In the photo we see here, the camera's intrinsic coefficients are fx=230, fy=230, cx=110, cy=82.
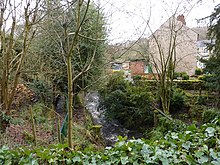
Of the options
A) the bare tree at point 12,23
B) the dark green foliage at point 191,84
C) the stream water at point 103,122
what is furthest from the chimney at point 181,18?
the bare tree at point 12,23

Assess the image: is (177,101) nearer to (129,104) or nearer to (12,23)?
(129,104)

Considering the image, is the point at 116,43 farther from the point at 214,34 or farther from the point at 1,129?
the point at 1,129

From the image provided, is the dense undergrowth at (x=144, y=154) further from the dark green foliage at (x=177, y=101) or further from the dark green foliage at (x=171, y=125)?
the dark green foliage at (x=177, y=101)

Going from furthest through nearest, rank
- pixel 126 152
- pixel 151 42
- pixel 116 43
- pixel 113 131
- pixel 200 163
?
1. pixel 151 42
2. pixel 113 131
3. pixel 116 43
4. pixel 126 152
5. pixel 200 163

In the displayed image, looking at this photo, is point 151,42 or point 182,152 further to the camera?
point 151,42

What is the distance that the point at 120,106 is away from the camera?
10117 millimetres

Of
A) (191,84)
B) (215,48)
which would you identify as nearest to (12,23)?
(215,48)

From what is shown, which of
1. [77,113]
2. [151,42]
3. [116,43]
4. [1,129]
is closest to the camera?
[1,129]

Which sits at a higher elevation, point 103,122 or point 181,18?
point 181,18

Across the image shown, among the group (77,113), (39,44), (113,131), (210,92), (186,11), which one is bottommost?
(113,131)

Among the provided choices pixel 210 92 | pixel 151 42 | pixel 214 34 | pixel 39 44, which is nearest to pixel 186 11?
pixel 214 34

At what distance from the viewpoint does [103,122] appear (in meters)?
10.6

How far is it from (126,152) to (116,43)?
6877 mm

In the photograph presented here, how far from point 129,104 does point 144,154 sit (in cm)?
848
